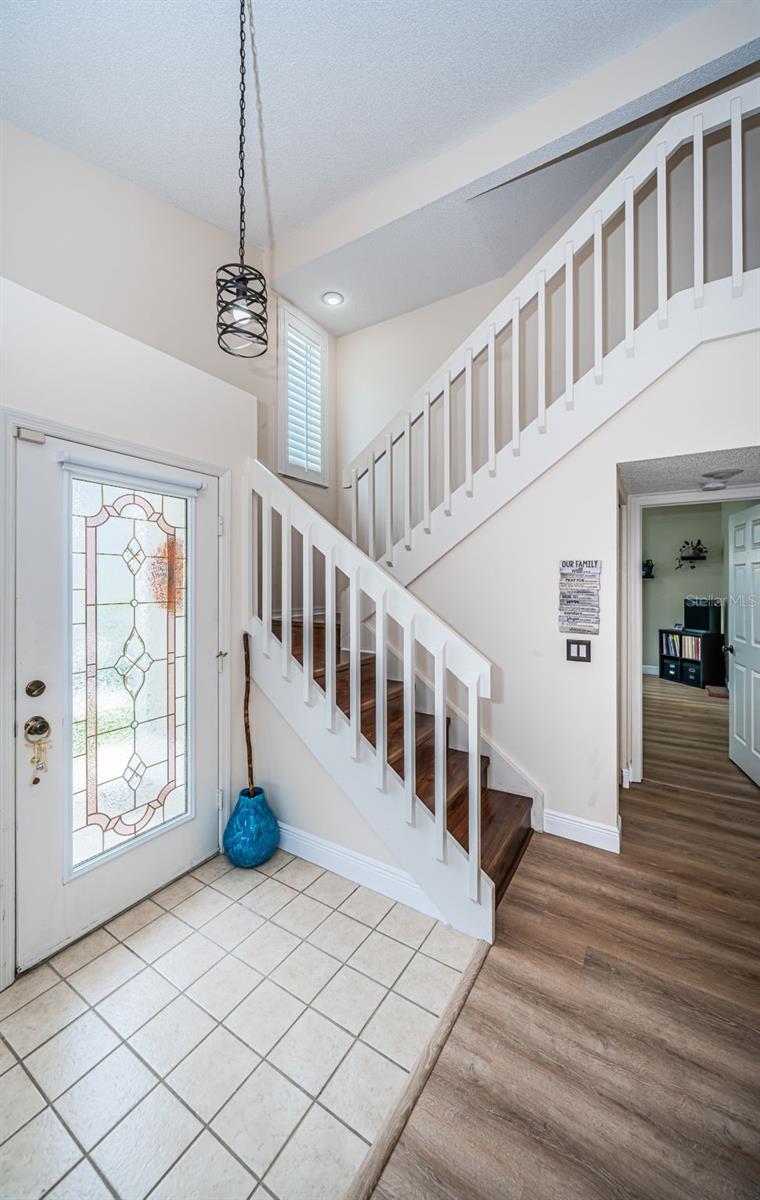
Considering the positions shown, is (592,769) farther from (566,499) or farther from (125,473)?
(125,473)

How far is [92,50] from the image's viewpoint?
1931 mm

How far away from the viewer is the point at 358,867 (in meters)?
2.29

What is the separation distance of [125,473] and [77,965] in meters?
2.03

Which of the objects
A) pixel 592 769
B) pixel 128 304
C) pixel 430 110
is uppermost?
pixel 430 110

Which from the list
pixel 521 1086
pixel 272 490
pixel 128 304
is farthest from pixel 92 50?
pixel 521 1086

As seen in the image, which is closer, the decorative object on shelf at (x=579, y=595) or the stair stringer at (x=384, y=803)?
the stair stringer at (x=384, y=803)

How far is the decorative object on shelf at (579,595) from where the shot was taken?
2.52 meters

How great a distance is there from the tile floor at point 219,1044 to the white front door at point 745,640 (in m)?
2.80

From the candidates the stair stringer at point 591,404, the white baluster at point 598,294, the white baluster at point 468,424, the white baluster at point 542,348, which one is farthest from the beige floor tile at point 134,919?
the white baluster at point 598,294

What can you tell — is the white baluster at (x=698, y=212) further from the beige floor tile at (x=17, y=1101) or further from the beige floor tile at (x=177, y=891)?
the beige floor tile at (x=17, y=1101)

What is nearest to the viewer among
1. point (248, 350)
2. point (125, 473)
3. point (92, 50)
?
point (92, 50)

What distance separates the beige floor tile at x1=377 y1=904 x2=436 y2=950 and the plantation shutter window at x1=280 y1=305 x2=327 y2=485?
296cm

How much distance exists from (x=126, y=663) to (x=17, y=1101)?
1.40 meters

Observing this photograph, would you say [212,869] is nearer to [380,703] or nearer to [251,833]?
[251,833]
